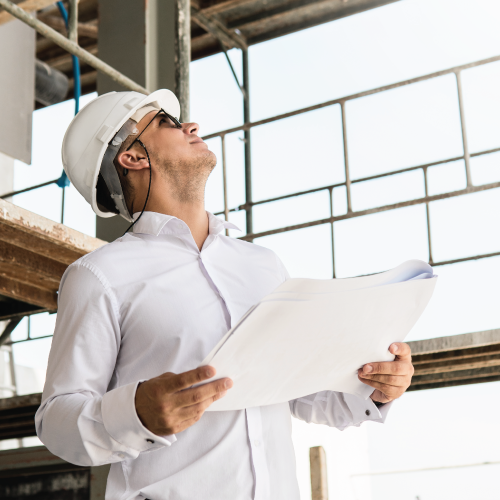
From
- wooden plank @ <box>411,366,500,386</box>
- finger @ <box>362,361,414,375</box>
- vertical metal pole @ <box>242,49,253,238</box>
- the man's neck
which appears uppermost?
vertical metal pole @ <box>242,49,253,238</box>

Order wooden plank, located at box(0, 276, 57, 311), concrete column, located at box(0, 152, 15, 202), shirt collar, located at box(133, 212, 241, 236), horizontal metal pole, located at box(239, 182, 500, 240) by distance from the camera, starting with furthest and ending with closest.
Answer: concrete column, located at box(0, 152, 15, 202) < horizontal metal pole, located at box(239, 182, 500, 240) < wooden plank, located at box(0, 276, 57, 311) < shirt collar, located at box(133, 212, 241, 236)

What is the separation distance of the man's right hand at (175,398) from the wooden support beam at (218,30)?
31.5 ft

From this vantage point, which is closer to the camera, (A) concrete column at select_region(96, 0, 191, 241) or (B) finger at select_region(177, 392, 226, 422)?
(B) finger at select_region(177, 392, 226, 422)

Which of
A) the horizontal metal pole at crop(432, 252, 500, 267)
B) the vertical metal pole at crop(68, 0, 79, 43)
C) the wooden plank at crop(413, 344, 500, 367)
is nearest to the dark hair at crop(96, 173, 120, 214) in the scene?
the vertical metal pole at crop(68, 0, 79, 43)

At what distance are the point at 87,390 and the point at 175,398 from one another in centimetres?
39

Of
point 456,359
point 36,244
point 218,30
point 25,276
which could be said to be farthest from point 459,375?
point 218,30

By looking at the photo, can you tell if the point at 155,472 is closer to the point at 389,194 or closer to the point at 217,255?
the point at 217,255

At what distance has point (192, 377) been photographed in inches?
49.5

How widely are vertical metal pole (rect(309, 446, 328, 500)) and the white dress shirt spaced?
4487mm

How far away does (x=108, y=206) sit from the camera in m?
2.48

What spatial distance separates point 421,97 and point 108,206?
866 cm

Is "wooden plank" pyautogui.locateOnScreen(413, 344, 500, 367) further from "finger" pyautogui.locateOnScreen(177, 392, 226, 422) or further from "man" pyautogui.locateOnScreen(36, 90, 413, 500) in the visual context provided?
"finger" pyautogui.locateOnScreen(177, 392, 226, 422)

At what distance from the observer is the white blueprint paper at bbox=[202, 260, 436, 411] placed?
51.4 inches

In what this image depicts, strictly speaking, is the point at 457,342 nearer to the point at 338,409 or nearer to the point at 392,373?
the point at 338,409
